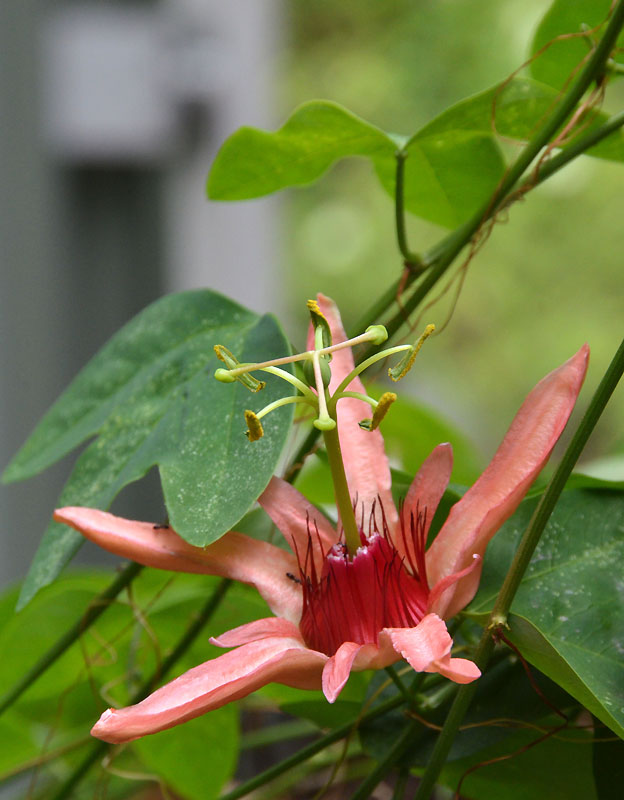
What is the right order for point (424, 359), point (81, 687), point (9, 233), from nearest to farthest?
point (81, 687)
point (9, 233)
point (424, 359)

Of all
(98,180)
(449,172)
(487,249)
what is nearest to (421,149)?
(449,172)

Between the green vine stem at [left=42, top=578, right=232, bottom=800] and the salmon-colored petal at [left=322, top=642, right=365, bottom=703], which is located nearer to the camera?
the salmon-colored petal at [left=322, top=642, right=365, bottom=703]

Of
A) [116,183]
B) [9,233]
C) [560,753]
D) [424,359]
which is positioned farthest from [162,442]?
[424,359]

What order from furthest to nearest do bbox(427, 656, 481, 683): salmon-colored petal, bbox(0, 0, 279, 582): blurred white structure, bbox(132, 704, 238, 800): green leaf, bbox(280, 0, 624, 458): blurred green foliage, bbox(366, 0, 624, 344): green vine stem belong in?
bbox(280, 0, 624, 458): blurred green foliage, bbox(0, 0, 279, 582): blurred white structure, bbox(132, 704, 238, 800): green leaf, bbox(366, 0, 624, 344): green vine stem, bbox(427, 656, 481, 683): salmon-colored petal

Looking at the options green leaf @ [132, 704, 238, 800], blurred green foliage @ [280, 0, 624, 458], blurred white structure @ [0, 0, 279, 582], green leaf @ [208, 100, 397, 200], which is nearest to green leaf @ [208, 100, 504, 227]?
green leaf @ [208, 100, 397, 200]

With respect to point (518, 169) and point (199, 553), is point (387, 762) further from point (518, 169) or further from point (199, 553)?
point (518, 169)

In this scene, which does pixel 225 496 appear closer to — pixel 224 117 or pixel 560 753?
pixel 560 753

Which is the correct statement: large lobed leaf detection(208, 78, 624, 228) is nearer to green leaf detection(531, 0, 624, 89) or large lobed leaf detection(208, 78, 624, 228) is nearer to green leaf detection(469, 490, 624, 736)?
green leaf detection(531, 0, 624, 89)
